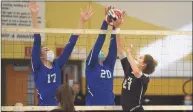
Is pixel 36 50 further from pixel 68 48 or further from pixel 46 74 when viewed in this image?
pixel 68 48

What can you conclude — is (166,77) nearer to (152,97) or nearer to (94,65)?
(152,97)

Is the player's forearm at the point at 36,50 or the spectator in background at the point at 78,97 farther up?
the player's forearm at the point at 36,50

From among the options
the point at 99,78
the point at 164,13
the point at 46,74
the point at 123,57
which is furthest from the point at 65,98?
the point at 164,13

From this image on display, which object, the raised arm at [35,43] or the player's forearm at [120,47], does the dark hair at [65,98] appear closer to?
the raised arm at [35,43]

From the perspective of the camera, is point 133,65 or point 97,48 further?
point 97,48

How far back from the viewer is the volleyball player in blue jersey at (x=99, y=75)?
6.33 m

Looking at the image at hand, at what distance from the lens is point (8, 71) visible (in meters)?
9.98

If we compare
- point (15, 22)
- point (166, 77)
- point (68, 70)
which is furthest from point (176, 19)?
point (15, 22)

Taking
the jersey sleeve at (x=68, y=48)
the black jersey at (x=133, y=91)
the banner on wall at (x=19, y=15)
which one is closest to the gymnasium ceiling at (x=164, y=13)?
the banner on wall at (x=19, y=15)

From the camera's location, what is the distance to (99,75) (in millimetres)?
6371

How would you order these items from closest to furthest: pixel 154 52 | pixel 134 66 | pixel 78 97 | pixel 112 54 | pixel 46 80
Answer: pixel 134 66 < pixel 46 80 < pixel 112 54 < pixel 78 97 < pixel 154 52

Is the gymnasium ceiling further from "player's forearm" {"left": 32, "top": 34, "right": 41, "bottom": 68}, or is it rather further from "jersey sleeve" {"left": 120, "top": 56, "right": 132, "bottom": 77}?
"player's forearm" {"left": 32, "top": 34, "right": 41, "bottom": 68}

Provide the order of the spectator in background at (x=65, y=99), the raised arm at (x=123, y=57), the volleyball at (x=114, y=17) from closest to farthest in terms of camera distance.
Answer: the spectator in background at (x=65, y=99)
the volleyball at (x=114, y=17)
the raised arm at (x=123, y=57)

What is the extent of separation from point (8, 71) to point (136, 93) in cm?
460
